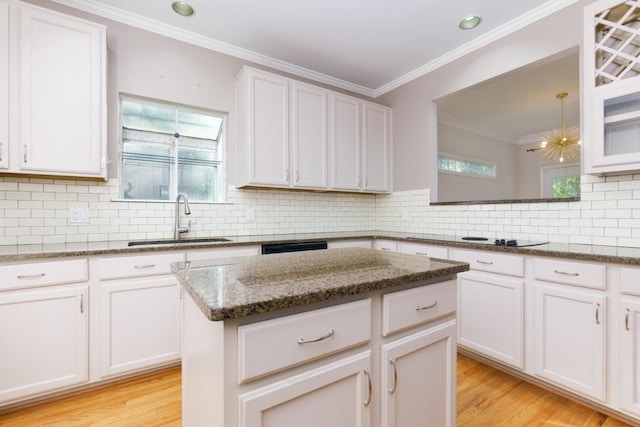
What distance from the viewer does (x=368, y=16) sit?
2.50 metres

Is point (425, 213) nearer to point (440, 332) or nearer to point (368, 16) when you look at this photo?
point (368, 16)

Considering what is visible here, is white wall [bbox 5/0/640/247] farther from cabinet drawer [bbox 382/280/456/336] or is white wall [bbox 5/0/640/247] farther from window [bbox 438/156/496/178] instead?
window [bbox 438/156/496/178]

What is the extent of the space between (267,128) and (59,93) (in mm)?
1503

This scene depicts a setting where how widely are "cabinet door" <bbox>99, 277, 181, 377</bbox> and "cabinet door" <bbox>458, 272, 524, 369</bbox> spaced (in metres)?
2.17

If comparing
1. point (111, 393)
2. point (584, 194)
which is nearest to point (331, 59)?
point (584, 194)

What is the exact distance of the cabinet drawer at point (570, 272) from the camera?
1711 millimetres

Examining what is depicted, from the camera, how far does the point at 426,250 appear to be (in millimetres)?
2658

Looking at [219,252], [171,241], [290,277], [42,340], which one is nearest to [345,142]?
[219,252]

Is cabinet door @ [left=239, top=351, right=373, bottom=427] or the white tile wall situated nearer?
cabinet door @ [left=239, top=351, right=373, bottom=427]

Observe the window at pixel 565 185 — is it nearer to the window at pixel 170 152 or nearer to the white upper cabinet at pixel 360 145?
the white upper cabinet at pixel 360 145

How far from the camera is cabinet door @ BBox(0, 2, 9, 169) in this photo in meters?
1.89

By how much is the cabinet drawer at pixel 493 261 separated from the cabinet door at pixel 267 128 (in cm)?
170

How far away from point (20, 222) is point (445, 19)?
358 cm

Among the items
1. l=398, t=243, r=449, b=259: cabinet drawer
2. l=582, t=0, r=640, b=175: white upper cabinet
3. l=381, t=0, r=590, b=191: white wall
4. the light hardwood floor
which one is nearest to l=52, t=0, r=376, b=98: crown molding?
l=381, t=0, r=590, b=191: white wall
